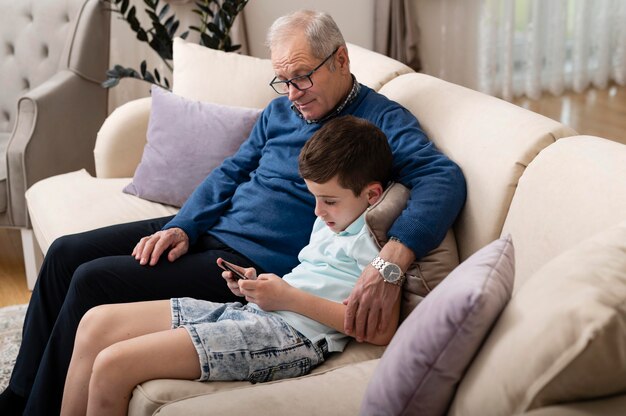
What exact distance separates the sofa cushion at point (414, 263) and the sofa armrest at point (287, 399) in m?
0.24

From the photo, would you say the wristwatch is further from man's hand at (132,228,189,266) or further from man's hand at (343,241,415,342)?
man's hand at (132,228,189,266)

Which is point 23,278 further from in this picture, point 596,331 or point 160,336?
point 596,331

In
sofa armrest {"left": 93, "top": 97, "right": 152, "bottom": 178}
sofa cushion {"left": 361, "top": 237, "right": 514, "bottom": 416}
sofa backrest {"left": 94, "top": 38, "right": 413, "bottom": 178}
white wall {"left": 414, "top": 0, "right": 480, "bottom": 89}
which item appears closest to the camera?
sofa cushion {"left": 361, "top": 237, "right": 514, "bottom": 416}

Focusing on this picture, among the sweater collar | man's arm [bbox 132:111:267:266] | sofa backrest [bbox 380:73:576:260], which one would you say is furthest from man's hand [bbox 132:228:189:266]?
sofa backrest [bbox 380:73:576:260]

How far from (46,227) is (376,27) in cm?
300

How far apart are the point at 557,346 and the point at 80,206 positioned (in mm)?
1914

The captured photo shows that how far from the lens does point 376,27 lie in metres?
5.14

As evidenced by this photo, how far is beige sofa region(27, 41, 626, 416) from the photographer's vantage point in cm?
Answer: 110

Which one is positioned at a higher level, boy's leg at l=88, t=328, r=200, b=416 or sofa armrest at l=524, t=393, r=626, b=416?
sofa armrest at l=524, t=393, r=626, b=416

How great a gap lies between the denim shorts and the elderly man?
0.95ft

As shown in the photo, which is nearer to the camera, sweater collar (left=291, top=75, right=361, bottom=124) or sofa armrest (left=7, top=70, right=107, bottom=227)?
sweater collar (left=291, top=75, right=361, bottom=124)

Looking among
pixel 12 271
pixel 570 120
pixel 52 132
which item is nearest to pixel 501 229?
pixel 52 132

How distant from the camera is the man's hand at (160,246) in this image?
211 cm

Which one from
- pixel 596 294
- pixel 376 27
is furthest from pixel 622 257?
pixel 376 27
